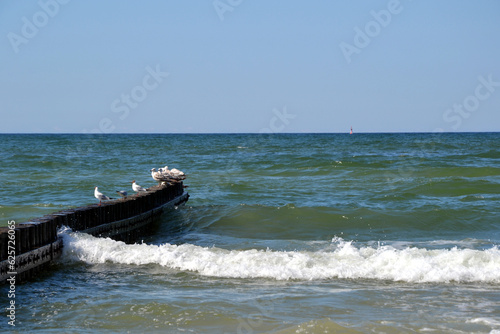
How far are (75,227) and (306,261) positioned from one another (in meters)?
4.60

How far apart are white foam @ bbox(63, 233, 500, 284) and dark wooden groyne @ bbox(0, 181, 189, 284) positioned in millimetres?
516

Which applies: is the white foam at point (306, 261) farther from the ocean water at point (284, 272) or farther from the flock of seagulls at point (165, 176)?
the flock of seagulls at point (165, 176)

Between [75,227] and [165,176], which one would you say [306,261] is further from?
[165,176]

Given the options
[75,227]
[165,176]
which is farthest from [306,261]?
[165,176]

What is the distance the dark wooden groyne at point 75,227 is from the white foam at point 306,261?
516 millimetres

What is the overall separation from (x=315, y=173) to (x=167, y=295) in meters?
24.7

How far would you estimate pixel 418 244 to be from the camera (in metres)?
14.0

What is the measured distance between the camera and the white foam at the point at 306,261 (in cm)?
1040

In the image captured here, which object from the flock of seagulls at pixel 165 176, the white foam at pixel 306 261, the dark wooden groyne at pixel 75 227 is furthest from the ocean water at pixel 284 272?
the flock of seagulls at pixel 165 176

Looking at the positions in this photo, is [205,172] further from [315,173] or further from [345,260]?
[345,260]

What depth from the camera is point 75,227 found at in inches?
485

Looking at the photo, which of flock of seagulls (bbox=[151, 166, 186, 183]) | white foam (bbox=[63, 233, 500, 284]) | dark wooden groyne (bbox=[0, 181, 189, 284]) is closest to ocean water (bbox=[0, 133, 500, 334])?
white foam (bbox=[63, 233, 500, 284])

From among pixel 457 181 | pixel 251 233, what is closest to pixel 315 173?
pixel 457 181

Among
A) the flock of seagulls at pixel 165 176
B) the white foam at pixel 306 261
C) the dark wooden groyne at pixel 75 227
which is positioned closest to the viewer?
the dark wooden groyne at pixel 75 227
